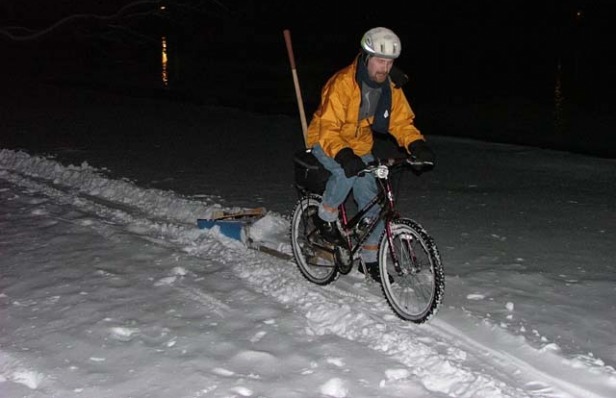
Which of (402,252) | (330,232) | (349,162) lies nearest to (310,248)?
(330,232)

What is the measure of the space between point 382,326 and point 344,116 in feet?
5.19

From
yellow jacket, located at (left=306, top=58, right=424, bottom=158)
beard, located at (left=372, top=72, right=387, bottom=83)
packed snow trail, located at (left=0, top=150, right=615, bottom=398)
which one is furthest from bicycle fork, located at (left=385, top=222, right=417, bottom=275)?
beard, located at (left=372, top=72, right=387, bottom=83)

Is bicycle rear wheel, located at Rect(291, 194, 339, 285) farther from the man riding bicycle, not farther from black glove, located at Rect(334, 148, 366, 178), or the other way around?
black glove, located at Rect(334, 148, 366, 178)

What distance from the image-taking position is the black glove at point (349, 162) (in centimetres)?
442

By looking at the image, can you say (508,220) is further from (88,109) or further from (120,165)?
(88,109)

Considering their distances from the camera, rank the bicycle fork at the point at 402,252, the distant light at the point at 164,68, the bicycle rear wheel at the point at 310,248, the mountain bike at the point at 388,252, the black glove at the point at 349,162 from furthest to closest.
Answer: the distant light at the point at 164,68 → the bicycle rear wheel at the point at 310,248 → the bicycle fork at the point at 402,252 → the mountain bike at the point at 388,252 → the black glove at the point at 349,162

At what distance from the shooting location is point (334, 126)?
15.3 ft

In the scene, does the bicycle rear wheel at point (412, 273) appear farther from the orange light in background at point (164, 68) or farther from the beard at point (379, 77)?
the orange light in background at point (164, 68)

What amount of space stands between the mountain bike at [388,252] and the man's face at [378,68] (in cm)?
61

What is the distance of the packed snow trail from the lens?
3.92 m

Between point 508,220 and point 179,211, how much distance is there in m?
3.96

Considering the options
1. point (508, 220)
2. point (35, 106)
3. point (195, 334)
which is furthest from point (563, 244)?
point (35, 106)

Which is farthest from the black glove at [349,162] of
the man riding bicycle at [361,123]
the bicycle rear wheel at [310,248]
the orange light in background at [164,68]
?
the orange light in background at [164,68]

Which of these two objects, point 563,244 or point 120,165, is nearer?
point 563,244
